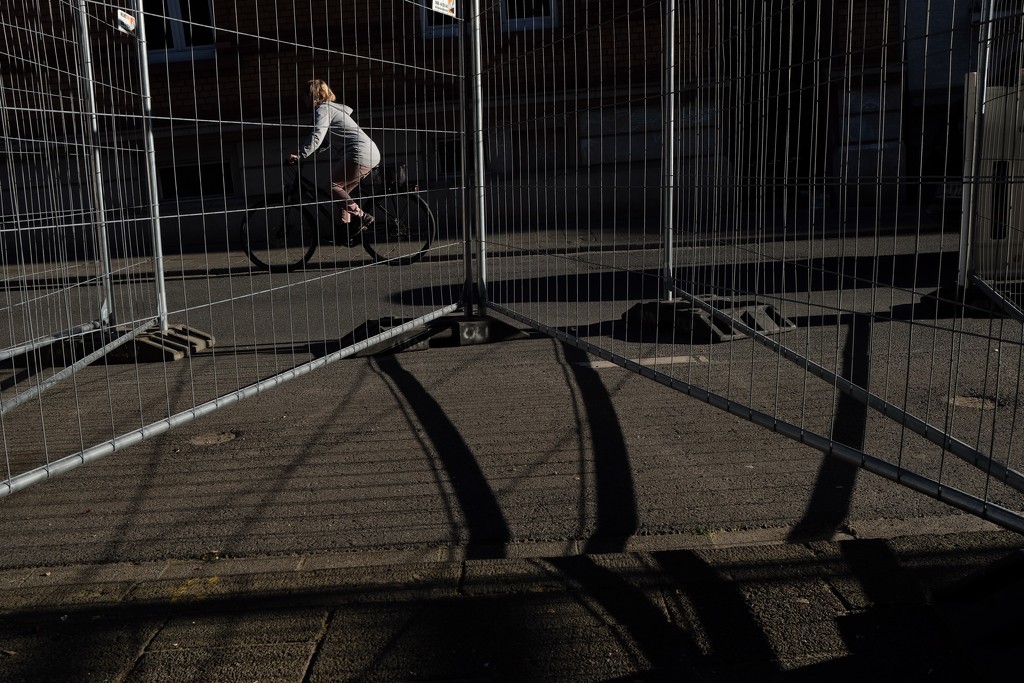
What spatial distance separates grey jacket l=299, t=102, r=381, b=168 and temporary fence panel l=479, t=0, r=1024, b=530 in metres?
1.14

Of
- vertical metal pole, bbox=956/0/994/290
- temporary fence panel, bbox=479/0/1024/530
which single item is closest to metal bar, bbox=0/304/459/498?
temporary fence panel, bbox=479/0/1024/530

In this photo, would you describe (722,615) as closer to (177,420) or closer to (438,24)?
(177,420)

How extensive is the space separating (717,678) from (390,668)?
32.5 inches

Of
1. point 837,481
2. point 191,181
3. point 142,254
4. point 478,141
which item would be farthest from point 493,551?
point 191,181

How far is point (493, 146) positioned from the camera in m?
6.45

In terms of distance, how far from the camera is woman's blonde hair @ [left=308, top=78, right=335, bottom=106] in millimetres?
8805

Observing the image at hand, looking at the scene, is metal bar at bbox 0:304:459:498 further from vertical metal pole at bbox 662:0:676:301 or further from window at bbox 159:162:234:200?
window at bbox 159:162:234:200

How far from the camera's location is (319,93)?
29.9 ft

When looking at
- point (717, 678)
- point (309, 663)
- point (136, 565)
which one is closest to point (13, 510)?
point (136, 565)

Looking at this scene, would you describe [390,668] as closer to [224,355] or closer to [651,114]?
[224,355]

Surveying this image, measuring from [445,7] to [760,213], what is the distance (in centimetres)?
277

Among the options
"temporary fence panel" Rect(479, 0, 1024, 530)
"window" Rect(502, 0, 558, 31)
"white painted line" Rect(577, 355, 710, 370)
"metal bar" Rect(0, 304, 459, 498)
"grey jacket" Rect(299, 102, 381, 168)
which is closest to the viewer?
"metal bar" Rect(0, 304, 459, 498)

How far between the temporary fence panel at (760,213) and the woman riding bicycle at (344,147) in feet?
3.48

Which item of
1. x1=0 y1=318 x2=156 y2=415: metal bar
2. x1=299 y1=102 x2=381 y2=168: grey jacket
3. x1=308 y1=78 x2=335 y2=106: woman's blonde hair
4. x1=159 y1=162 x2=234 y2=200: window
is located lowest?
x1=0 y1=318 x2=156 y2=415: metal bar
